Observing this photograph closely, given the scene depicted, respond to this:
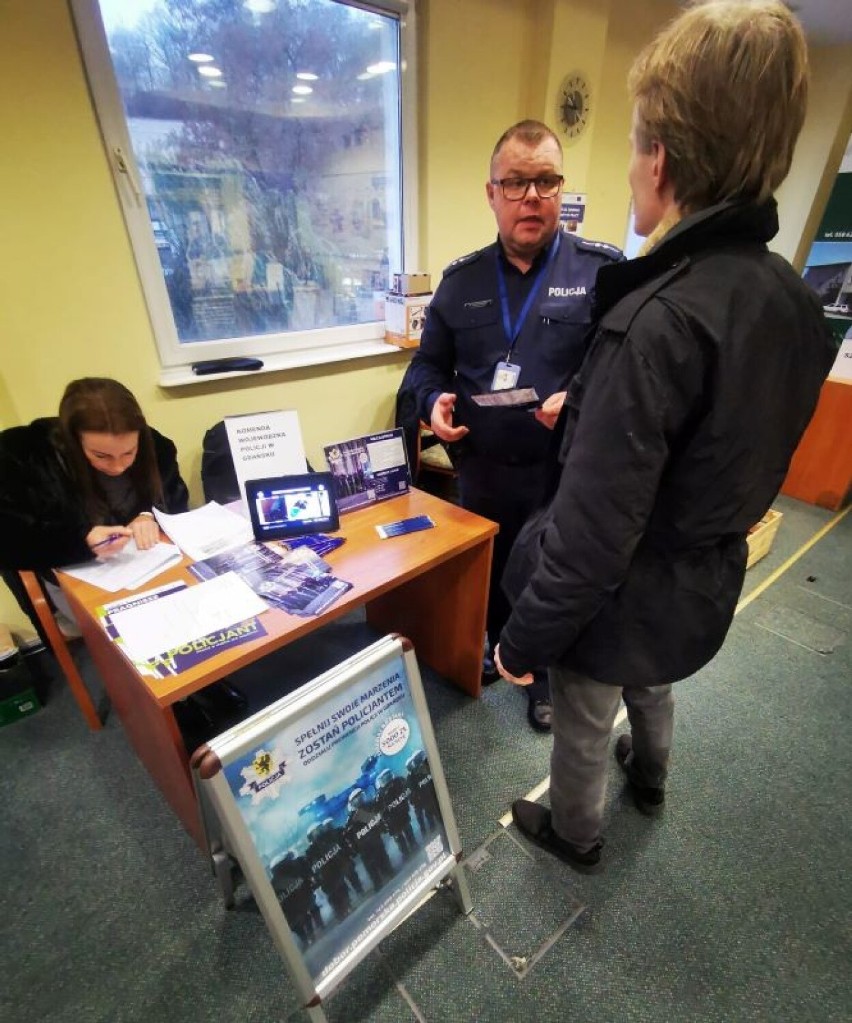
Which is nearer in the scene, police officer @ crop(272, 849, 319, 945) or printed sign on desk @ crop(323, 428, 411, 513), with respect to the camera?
police officer @ crop(272, 849, 319, 945)

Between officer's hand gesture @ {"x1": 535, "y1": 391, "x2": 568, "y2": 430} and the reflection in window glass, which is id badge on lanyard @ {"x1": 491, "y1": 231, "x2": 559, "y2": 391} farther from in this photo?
the reflection in window glass

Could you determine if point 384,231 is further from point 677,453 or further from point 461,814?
point 461,814

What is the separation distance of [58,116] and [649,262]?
189 cm

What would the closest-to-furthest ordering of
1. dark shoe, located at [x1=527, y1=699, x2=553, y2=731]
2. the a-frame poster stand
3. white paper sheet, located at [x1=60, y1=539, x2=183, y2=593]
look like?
the a-frame poster stand → white paper sheet, located at [x1=60, y1=539, x2=183, y2=593] → dark shoe, located at [x1=527, y1=699, x2=553, y2=731]

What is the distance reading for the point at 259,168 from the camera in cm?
210

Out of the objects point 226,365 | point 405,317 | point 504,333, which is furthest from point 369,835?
point 405,317

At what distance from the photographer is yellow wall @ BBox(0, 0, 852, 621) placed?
1.56 metres

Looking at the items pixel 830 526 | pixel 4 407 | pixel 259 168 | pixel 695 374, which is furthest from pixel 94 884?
pixel 830 526

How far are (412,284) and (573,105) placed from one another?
→ 137 cm

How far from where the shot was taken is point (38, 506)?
1387 mm

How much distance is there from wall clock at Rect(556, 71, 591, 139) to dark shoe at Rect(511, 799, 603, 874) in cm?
313

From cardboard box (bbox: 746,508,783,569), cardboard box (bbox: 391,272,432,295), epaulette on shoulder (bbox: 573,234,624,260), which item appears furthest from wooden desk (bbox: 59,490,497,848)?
cardboard box (bbox: 746,508,783,569)

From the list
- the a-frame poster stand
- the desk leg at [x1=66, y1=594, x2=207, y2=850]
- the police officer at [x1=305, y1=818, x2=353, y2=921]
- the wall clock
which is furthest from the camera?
the wall clock

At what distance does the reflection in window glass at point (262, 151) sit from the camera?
1816 mm
